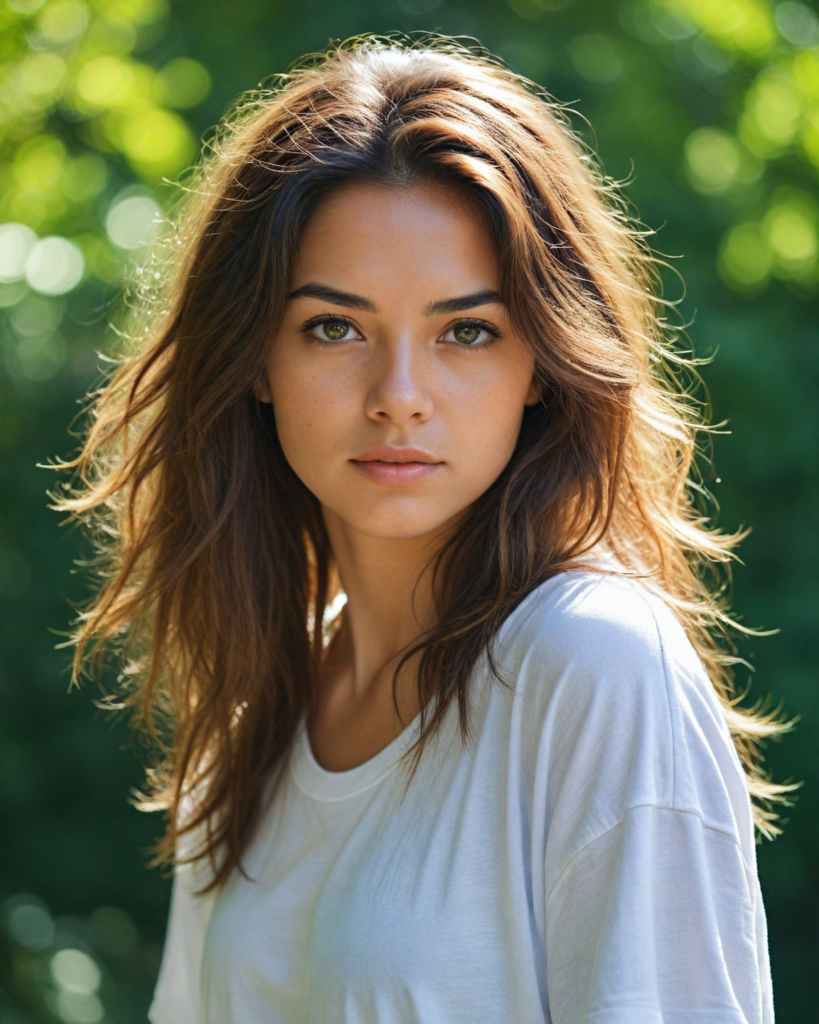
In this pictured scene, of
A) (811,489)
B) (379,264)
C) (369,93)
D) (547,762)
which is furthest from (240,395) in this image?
(811,489)

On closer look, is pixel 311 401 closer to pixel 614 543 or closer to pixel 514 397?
pixel 514 397

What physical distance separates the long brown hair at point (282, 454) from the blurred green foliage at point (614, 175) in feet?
2.72

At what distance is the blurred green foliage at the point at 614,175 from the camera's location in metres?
2.78

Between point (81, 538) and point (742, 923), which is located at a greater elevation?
point (81, 538)

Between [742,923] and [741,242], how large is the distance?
1.97 metres

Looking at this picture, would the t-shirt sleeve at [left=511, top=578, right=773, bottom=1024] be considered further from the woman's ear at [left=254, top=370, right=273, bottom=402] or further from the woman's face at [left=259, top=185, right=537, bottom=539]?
the woman's ear at [left=254, top=370, right=273, bottom=402]

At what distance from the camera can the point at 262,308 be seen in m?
1.67

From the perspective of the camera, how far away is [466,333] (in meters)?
1.58

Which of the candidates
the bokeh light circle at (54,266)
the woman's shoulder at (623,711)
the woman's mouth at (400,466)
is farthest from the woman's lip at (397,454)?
the bokeh light circle at (54,266)

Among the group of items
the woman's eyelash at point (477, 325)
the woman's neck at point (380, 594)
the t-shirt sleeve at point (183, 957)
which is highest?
the woman's eyelash at point (477, 325)

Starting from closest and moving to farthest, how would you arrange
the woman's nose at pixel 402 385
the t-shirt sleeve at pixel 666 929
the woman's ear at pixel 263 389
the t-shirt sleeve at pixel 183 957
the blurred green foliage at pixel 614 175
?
1. the t-shirt sleeve at pixel 666 929
2. the woman's nose at pixel 402 385
3. the woman's ear at pixel 263 389
4. the t-shirt sleeve at pixel 183 957
5. the blurred green foliage at pixel 614 175

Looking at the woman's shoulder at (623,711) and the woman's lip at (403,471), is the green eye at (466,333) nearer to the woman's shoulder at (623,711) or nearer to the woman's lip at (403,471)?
the woman's lip at (403,471)

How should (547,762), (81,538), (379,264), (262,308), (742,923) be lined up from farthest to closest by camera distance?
(81,538) → (262,308) → (379,264) → (547,762) → (742,923)

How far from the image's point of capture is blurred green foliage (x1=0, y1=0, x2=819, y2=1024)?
2.78m
